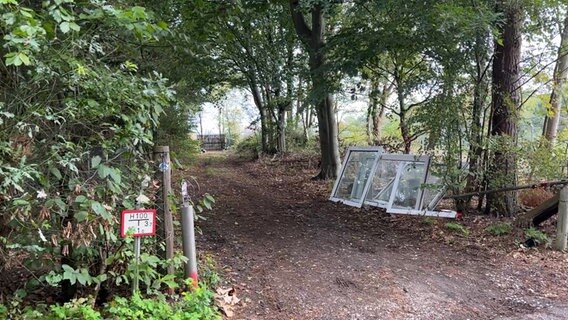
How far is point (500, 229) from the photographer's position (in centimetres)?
585

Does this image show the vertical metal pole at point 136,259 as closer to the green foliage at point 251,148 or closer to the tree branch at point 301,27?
the tree branch at point 301,27

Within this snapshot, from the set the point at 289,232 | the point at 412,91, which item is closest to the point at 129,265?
the point at 289,232

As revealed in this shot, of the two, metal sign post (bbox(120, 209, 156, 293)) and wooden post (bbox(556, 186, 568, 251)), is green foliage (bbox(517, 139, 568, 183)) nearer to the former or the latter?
→ wooden post (bbox(556, 186, 568, 251))

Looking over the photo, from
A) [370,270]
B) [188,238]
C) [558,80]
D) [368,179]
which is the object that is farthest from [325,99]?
[188,238]

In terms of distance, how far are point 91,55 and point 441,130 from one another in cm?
522

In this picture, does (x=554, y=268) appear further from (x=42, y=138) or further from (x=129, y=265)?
(x=42, y=138)

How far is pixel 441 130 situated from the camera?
6.56 m

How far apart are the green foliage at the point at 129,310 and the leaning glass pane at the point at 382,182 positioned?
506 cm

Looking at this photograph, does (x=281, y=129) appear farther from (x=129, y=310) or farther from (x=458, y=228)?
(x=129, y=310)

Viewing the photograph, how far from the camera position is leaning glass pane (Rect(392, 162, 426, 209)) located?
722 cm

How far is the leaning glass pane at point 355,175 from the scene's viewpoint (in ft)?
27.4

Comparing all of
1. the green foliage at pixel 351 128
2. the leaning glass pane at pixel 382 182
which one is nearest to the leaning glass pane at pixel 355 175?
the leaning glass pane at pixel 382 182

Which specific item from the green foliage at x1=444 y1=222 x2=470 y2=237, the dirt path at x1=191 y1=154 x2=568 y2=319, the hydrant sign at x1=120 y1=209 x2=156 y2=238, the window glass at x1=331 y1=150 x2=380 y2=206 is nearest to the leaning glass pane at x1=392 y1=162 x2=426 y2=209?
the dirt path at x1=191 y1=154 x2=568 y2=319

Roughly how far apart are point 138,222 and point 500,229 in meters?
4.95
